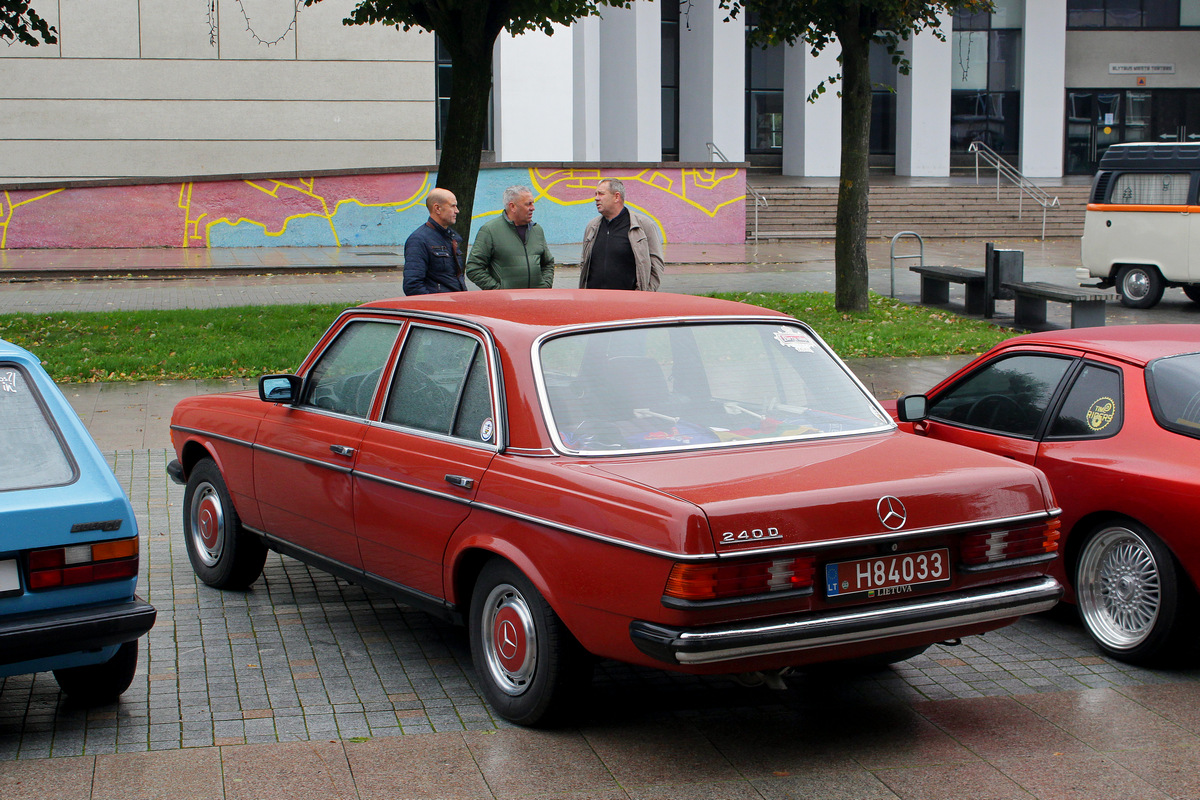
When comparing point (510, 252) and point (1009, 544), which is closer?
point (1009, 544)

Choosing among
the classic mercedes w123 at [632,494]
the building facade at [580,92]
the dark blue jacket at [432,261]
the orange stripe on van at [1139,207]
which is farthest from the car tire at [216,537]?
the building facade at [580,92]

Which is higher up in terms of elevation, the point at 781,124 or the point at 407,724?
the point at 781,124

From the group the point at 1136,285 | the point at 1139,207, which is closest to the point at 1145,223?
Result: the point at 1139,207

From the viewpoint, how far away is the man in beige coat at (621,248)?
9.24 m

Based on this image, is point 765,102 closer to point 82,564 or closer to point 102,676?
point 102,676

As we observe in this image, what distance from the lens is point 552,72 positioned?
33.0m

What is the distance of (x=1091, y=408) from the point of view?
547 centimetres

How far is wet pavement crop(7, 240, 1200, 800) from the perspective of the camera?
3943mm

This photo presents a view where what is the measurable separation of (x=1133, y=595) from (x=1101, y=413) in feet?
2.63

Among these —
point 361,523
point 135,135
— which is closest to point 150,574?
point 361,523

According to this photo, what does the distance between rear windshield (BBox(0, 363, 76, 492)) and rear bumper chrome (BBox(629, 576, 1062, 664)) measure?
80.7 inches

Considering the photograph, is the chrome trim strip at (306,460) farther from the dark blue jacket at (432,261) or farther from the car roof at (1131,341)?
the dark blue jacket at (432,261)

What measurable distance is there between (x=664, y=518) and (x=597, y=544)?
291 mm

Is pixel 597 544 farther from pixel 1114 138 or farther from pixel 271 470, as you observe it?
pixel 1114 138
